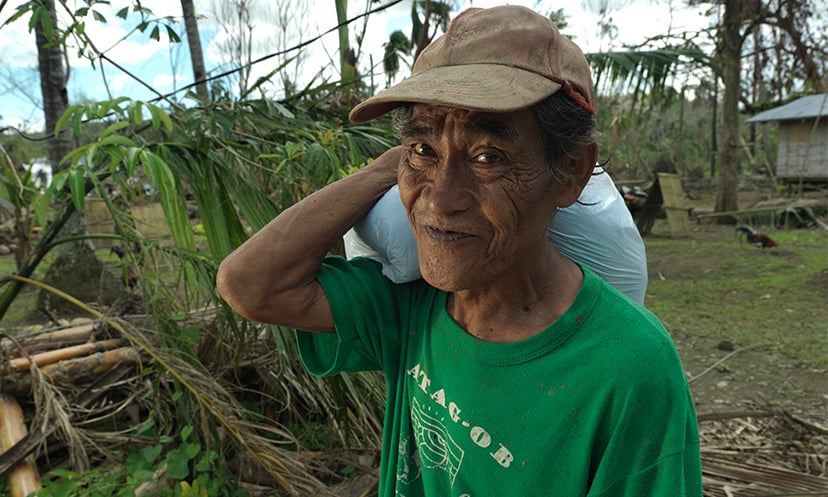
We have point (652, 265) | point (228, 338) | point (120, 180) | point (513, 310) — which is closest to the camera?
point (513, 310)

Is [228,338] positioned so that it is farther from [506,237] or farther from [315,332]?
[506,237]

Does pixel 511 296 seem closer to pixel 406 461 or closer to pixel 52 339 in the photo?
pixel 406 461

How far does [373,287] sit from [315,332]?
18 cm

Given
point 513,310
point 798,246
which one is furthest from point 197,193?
point 798,246

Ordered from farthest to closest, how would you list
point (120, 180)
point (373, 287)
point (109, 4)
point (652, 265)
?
point (652, 265) → point (109, 4) → point (120, 180) → point (373, 287)

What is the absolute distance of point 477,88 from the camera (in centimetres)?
100

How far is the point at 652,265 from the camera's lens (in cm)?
885

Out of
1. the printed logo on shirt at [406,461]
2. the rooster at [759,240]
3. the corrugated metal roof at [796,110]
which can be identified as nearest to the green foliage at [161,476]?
the printed logo on shirt at [406,461]

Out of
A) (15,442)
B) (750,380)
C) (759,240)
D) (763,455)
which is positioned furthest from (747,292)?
(15,442)

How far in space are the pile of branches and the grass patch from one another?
1930 mm

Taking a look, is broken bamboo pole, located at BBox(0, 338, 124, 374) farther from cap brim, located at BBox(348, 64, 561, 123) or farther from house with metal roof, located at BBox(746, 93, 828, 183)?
house with metal roof, located at BBox(746, 93, 828, 183)

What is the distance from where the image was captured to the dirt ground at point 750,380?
13.4ft

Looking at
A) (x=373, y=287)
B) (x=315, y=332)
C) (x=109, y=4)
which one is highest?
(x=109, y=4)

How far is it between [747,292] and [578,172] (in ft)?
22.4
